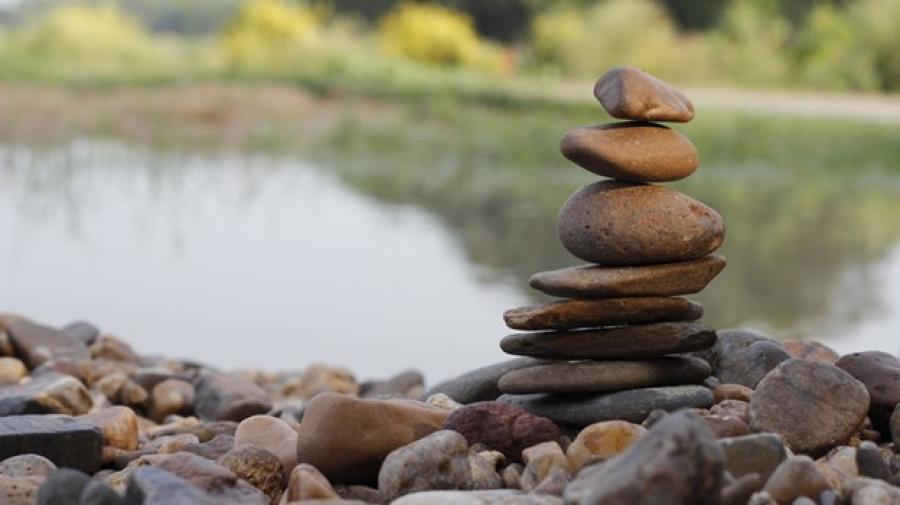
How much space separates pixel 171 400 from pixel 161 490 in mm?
2724

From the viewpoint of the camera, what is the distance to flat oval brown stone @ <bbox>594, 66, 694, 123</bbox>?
402cm

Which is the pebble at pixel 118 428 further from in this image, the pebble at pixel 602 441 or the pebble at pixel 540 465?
the pebble at pixel 602 441

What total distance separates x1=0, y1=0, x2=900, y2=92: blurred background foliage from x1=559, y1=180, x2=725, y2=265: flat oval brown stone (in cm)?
1702

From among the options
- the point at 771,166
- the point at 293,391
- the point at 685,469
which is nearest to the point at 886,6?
the point at 771,166

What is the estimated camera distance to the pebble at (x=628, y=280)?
3.97 metres

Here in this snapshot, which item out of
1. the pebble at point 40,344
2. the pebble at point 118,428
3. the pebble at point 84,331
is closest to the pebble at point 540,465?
the pebble at point 118,428

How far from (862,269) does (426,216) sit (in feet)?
11.6

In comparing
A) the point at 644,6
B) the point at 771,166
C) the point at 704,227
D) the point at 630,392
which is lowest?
the point at 630,392

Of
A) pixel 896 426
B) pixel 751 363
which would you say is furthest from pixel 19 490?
pixel 896 426

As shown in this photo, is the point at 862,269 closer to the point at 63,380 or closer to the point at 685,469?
the point at 63,380

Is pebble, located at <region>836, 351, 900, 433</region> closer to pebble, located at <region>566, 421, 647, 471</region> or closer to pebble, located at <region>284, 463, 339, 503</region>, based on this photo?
pebble, located at <region>566, 421, 647, 471</region>

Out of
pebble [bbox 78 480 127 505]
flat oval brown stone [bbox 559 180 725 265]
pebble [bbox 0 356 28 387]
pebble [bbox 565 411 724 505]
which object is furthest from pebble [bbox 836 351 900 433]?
pebble [bbox 0 356 28 387]

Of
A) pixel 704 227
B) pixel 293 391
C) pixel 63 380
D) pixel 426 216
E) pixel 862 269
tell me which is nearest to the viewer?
pixel 704 227

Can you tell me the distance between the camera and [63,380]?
5.25 m
